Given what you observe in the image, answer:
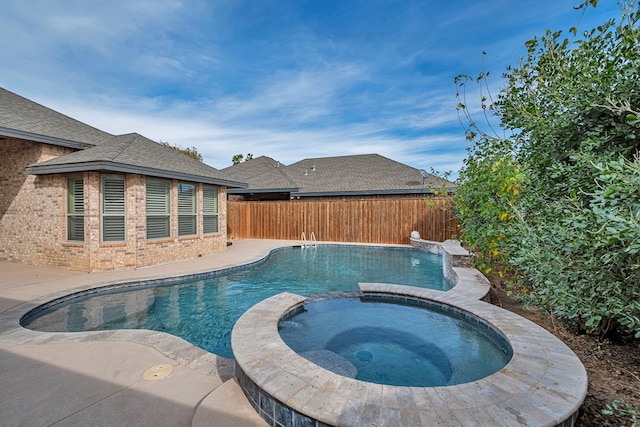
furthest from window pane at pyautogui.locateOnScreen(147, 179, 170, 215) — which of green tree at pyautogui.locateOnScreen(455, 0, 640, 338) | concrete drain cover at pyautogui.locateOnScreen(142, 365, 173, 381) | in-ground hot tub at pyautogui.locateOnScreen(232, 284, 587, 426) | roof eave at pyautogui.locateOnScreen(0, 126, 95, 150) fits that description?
green tree at pyautogui.locateOnScreen(455, 0, 640, 338)

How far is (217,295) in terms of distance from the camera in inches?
262

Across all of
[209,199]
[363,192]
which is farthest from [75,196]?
[363,192]

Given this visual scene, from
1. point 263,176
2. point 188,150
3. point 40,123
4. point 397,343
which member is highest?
point 188,150

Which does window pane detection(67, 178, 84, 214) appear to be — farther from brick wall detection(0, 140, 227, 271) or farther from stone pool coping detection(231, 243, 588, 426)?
stone pool coping detection(231, 243, 588, 426)

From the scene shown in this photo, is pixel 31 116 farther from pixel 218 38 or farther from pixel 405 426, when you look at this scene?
pixel 405 426

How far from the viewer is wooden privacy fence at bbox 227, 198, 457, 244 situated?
14.0m

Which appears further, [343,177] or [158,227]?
[343,177]

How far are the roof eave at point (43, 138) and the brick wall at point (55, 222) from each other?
1.02 feet

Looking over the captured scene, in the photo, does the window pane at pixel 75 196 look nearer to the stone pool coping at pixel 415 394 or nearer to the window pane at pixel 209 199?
the window pane at pixel 209 199

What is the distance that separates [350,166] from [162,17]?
565 inches

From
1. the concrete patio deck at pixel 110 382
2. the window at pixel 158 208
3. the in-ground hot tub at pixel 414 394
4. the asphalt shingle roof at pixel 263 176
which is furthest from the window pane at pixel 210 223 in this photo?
the in-ground hot tub at pixel 414 394

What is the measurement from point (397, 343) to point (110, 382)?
11.8ft

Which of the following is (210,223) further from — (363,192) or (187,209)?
(363,192)

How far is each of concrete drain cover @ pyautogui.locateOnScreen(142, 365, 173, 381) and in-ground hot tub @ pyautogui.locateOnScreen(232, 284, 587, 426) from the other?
0.74 m
